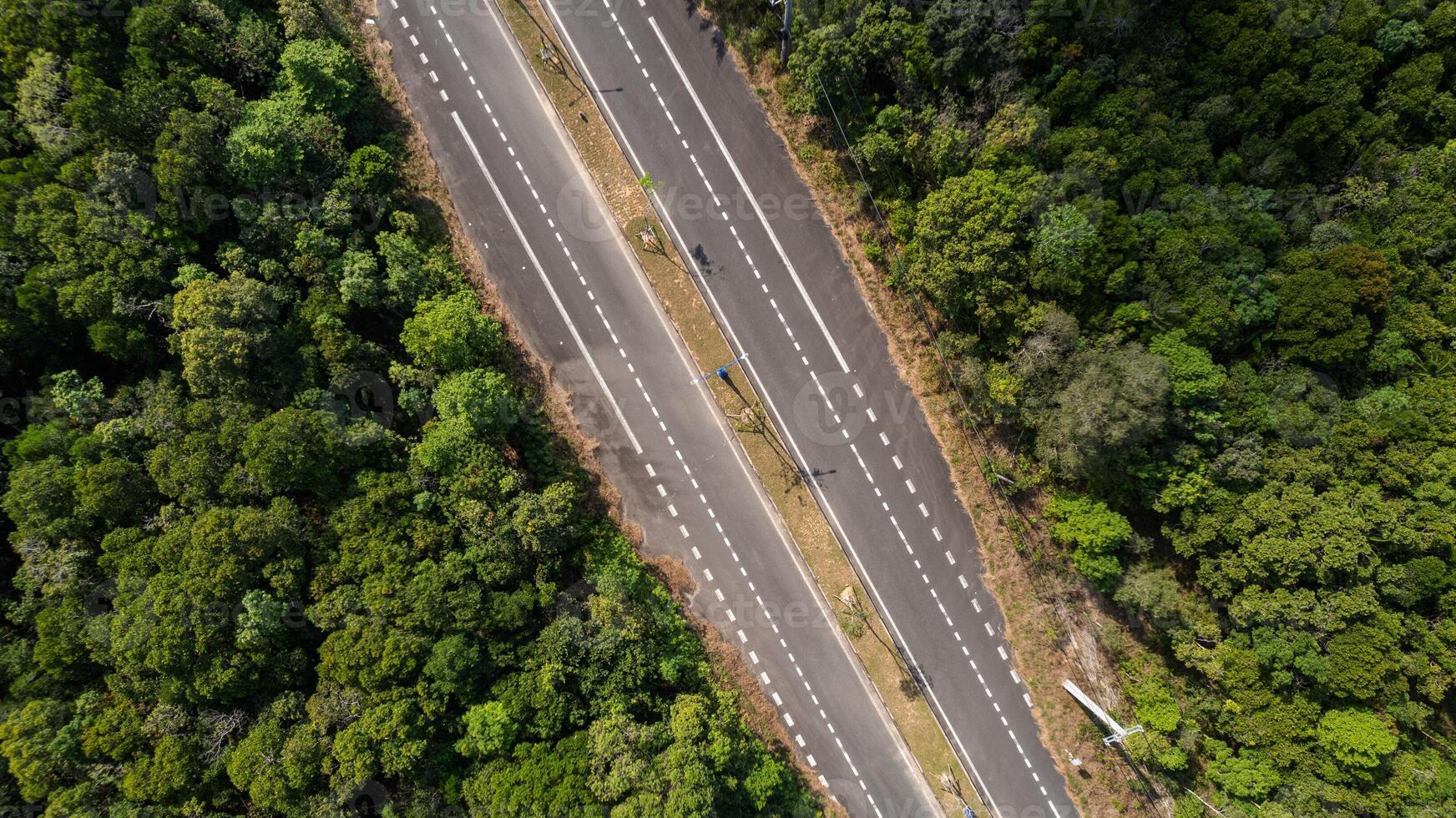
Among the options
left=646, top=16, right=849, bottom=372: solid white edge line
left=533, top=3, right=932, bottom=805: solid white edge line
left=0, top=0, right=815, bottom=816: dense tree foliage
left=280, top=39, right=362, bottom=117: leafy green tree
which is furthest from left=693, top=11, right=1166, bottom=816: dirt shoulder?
left=280, top=39, right=362, bottom=117: leafy green tree

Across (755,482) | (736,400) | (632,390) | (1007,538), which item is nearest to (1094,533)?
(1007,538)

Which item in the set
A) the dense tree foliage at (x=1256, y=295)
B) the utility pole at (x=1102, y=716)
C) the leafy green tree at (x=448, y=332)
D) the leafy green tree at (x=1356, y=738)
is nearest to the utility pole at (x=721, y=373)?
the leafy green tree at (x=448, y=332)

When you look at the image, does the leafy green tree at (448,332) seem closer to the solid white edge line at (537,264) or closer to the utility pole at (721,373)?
the solid white edge line at (537,264)

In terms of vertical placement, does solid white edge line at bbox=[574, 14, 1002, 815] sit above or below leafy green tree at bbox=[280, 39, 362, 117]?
below

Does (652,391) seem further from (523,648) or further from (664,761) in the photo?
(664,761)

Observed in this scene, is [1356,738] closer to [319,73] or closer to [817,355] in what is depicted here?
[817,355]

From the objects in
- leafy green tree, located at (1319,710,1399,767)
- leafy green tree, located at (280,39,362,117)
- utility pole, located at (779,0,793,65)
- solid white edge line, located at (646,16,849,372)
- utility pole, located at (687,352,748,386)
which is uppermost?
leafy green tree, located at (280,39,362,117)

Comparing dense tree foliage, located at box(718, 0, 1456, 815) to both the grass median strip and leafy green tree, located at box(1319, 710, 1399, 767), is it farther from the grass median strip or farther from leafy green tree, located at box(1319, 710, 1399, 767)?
the grass median strip
